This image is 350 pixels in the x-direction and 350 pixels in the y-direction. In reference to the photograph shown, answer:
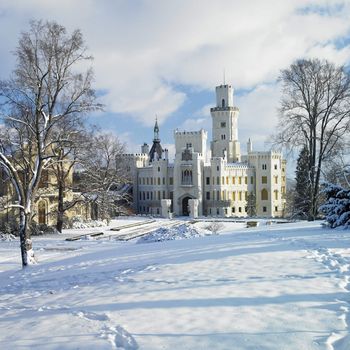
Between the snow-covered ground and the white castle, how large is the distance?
47054mm

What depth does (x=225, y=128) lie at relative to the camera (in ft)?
227

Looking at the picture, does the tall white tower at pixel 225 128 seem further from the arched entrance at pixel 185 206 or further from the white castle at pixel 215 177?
the arched entrance at pixel 185 206

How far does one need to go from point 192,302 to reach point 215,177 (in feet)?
182

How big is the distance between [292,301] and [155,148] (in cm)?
7500

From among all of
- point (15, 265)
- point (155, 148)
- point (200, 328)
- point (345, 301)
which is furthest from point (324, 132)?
point (155, 148)

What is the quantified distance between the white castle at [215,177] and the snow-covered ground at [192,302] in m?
47.1

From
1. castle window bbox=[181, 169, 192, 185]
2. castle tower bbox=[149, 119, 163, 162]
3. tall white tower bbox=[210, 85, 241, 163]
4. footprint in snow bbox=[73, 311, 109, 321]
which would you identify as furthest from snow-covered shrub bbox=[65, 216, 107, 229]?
castle tower bbox=[149, 119, 163, 162]

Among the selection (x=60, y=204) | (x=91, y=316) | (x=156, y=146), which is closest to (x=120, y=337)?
(x=91, y=316)

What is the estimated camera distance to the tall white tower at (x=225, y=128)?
6919 cm

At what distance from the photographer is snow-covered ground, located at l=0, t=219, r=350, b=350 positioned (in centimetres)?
546

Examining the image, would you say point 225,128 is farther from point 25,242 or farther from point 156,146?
point 25,242

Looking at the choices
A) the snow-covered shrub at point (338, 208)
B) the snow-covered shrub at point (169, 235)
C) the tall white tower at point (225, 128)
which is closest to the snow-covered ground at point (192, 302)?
the snow-covered shrub at point (338, 208)

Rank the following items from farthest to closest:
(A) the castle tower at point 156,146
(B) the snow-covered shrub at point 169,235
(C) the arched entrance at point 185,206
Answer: (A) the castle tower at point 156,146 < (C) the arched entrance at point 185,206 < (B) the snow-covered shrub at point 169,235

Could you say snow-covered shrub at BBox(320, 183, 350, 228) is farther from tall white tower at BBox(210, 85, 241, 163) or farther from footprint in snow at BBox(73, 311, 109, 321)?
tall white tower at BBox(210, 85, 241, 163)
